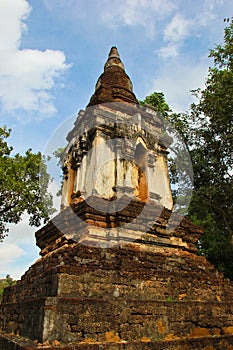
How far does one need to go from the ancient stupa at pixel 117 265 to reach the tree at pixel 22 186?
5.71 m

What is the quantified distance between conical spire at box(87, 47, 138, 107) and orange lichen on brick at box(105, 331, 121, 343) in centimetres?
594

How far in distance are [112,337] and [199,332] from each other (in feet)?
5.45

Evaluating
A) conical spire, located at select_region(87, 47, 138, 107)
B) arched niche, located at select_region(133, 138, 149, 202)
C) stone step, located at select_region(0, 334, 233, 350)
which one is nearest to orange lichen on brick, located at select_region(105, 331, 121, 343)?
stone step, located at select_region(0, 334, 233, 350)

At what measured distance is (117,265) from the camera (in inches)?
202

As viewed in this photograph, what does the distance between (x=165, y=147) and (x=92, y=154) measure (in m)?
2.42

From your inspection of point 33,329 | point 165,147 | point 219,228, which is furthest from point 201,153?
point 33,329

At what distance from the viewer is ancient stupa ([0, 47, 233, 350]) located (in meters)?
4.20

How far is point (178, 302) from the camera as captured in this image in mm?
4977

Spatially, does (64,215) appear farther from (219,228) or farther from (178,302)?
(219,228)

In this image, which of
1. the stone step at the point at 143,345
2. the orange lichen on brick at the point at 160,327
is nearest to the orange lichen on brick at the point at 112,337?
the stone step at the point at 143,345

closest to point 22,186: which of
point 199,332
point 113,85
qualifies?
point 113,85

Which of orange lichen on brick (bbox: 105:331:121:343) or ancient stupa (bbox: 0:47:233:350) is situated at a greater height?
ancient stupa (bbox: 0:47:233:350)

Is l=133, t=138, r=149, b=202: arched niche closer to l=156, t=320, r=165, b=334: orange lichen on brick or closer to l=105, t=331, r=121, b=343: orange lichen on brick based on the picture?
l=156, t=320, r=165, b=334: orange lichen on brick

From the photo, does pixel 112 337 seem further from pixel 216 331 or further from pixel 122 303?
pixel 216 331
